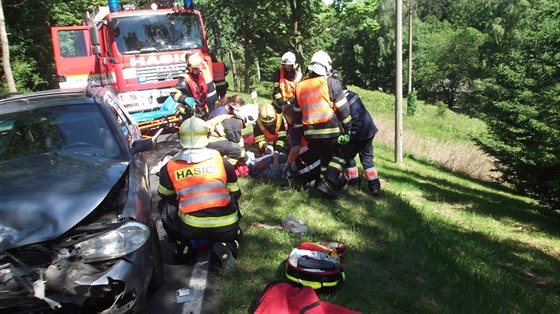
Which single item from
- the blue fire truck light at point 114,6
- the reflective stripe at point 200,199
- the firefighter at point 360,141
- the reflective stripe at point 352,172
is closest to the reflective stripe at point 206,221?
the reflective stripe at point 200,199

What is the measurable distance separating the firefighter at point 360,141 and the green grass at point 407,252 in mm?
216

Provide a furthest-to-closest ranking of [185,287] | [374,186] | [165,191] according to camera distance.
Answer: [374,186] → [165,191] → [185,287]

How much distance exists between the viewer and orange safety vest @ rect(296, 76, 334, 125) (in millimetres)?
5277

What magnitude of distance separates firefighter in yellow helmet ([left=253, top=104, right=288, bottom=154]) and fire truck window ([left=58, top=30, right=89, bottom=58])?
22.8ft

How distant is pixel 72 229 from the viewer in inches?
103

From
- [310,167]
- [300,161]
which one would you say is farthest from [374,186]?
[300,161]

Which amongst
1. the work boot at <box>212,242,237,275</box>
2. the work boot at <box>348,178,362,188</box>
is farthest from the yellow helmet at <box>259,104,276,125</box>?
the work boot at <box>212,242,237,275</box>

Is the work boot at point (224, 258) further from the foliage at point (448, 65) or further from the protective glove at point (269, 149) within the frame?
the foliage at point (448, 65)

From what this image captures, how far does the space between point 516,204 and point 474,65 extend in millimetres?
44401

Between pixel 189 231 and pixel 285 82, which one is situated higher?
pixel 285 82

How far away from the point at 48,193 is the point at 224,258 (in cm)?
154

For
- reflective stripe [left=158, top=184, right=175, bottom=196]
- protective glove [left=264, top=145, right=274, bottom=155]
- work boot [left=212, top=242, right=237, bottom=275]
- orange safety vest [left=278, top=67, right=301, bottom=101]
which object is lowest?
work boot [left=212, top=242, right=237, bottom=275]

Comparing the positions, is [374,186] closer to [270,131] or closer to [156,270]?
[270,131]

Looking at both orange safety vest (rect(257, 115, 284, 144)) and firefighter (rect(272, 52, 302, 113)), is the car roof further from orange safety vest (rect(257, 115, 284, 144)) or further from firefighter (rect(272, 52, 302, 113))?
firefighter (rect(272, 52, 302, 113))
